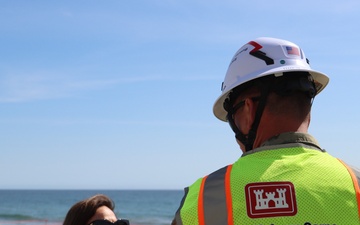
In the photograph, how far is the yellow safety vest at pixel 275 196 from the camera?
87.0 inches

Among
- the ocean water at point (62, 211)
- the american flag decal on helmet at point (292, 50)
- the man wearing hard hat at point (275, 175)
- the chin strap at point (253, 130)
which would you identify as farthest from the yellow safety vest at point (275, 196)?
the ocean water at point (62, 211)

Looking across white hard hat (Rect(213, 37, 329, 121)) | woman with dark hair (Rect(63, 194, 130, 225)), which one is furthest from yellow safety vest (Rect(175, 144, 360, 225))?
woman with dark hair (Rect(63, 194, 130, 225))

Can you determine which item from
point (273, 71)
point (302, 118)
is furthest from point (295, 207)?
point (273, 71)

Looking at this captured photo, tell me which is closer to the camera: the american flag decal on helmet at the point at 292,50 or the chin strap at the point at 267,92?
the chin strap at the point at 267,92

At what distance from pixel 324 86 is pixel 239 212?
1325 mm

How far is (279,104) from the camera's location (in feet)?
8.34

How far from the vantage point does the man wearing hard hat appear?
2.22 m

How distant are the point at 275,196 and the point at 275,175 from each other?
0.08m

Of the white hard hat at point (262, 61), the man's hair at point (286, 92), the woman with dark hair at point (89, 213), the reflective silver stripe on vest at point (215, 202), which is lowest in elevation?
the woman with dark hair at point (89, 213)

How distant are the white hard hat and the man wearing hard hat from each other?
0.03m

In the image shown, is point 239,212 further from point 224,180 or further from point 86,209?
point 86,209

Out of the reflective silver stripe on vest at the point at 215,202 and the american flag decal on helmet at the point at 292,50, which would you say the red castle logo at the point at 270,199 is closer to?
the reflective silver stripe on vest at the point at 215,202

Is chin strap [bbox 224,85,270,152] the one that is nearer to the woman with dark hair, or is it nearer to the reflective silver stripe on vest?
the reflective silver stripe on vest

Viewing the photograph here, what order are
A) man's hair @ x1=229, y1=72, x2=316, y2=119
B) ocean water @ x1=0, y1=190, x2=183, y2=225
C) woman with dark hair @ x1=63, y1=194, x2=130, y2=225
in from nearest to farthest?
man's hair @ x1=229, y1=72, x2=316, y2=119
woman with dark hair @ x1=63, y1=194, x2=130, y2=225
ocean water @ x1=0, y1=190, x2=183, y2=225
